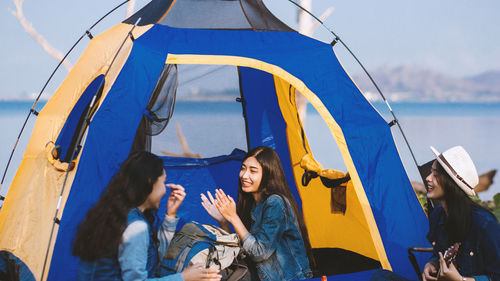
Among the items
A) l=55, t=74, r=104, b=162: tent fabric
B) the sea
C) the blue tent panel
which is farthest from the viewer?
the blue tent panel

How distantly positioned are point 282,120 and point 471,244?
2.25 m

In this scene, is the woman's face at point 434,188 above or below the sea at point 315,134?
below

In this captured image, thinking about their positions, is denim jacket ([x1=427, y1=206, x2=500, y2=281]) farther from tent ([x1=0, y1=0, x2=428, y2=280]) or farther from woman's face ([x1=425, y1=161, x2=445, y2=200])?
tent ([x1=0, y1=0, x2=428, y2=280])

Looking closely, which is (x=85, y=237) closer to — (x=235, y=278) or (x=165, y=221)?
(x=165, y=221)

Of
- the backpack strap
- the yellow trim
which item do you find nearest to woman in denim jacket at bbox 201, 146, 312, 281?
the backpack strap

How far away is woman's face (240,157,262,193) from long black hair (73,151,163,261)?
824 mm

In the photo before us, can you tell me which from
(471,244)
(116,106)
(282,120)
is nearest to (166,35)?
(116,106)

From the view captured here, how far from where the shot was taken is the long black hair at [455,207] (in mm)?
2531

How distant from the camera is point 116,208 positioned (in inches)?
89.1

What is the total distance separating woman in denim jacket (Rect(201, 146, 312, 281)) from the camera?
2.92 metres

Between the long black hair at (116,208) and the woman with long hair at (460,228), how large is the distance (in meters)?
1.33

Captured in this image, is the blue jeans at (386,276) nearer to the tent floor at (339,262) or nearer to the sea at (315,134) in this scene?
the sea at (315,134)

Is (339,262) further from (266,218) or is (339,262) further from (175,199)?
(175,199)

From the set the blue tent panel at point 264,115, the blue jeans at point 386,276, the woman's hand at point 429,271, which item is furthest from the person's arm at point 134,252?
the blue tent panel at point 264,115
